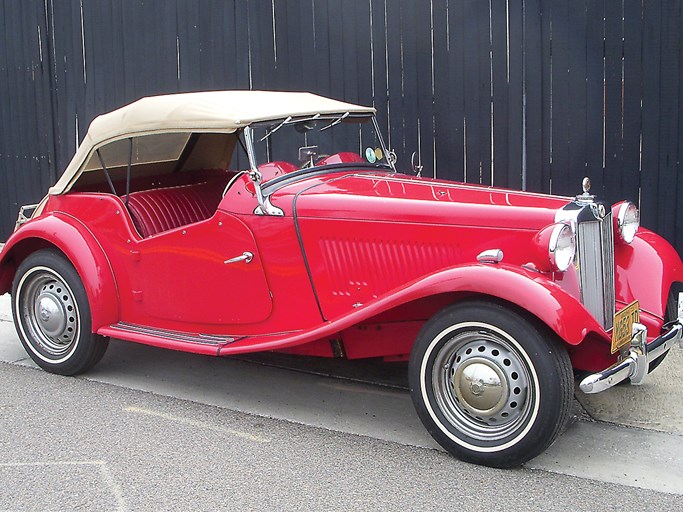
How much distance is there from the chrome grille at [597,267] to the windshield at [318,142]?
5.06 ft

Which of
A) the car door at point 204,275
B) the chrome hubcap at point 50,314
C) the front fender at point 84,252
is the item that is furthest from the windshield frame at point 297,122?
the chrome hubcap at point 50,314

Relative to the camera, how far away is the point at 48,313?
5176 millimetres

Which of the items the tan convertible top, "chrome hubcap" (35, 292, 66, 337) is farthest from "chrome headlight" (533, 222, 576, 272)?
"chrome hubcap" (35, 292, 66, 337)

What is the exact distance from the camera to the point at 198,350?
454 centimetres

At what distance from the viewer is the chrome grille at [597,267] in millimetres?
3957

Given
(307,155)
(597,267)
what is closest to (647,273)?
(597,267)

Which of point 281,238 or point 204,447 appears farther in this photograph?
point 281,238

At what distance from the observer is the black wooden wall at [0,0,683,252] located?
5.98 m

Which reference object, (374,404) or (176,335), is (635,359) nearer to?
(374,404)

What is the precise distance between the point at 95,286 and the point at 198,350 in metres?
0.86

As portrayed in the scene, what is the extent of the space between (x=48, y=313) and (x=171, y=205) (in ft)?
3.37

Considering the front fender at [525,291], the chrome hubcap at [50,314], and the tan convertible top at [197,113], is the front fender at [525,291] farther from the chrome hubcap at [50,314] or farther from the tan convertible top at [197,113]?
the chrome hubcap at [50,314]

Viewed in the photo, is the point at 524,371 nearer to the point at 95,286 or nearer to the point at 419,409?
the point at 419,409

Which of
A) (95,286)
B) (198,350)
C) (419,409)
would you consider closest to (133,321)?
(95,286)
